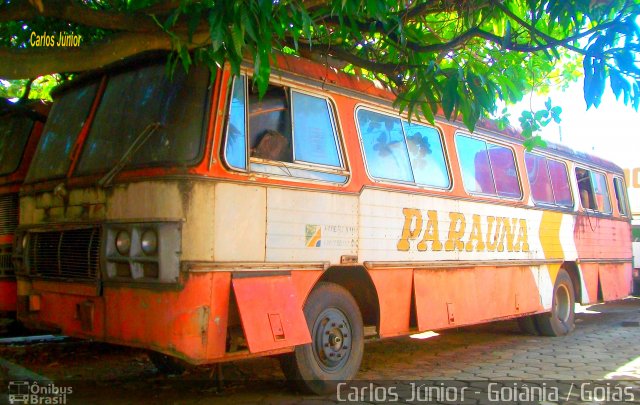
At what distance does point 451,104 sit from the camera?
15.1 feet

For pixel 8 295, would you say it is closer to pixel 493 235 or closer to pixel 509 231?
pixel 493 235

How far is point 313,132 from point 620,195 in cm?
843

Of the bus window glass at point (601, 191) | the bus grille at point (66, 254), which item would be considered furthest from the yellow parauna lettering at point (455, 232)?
the bus window glass at point (601, 191)

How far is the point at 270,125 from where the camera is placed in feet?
16.3

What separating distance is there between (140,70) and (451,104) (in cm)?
252

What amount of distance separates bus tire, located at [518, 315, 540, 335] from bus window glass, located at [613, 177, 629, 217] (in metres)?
3.62

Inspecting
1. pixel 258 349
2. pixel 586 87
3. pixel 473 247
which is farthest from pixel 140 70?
pixel 473 247

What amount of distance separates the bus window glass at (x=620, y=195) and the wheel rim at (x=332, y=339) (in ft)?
26.1

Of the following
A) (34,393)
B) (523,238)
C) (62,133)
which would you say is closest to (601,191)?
(523,238)

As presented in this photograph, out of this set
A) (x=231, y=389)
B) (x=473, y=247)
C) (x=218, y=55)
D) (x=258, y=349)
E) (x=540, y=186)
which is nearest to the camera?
(x=218, y=55)

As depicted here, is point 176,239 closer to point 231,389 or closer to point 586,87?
point 231,389

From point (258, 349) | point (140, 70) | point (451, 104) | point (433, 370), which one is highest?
point (140, 70)

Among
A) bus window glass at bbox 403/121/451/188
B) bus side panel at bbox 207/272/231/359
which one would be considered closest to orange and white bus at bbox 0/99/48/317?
Answer: bus side panel at bbox 207/272/231/359

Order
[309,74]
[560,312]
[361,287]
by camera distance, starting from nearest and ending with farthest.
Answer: [309,74] → [361,287] → [560,312]
